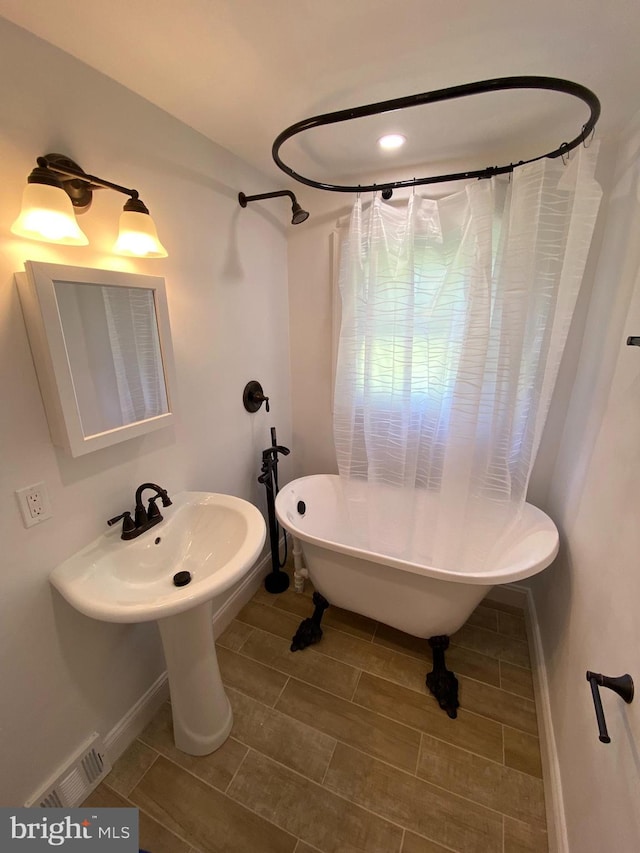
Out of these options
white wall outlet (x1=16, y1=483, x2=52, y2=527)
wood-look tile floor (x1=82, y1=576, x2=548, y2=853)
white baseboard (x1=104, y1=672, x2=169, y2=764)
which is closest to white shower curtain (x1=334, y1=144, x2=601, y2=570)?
wood-look tile floor (x1=82, y1=576, x2=548, y2=853)

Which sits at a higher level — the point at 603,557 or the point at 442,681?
the point at 603,557

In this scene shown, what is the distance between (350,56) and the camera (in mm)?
929

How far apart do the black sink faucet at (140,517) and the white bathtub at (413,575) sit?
546mm

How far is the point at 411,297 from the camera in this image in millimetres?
1546

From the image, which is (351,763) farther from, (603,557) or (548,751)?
(603,557)

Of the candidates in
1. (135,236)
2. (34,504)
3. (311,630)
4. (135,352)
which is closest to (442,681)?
(311,630)

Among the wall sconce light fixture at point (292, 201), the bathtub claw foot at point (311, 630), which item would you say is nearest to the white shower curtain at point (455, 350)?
the wall sconce light fixture at point (292, 201)

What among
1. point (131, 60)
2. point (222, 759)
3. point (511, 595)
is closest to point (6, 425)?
point (131, 60)

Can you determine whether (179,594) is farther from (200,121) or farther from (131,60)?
(200,121)

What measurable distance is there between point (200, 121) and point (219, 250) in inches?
17.2

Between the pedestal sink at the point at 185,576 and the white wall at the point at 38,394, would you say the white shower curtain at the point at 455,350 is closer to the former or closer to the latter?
the white wall at the point at 38,394

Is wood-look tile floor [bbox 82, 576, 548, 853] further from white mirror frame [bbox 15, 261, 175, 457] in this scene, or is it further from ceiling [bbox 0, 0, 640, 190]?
ceiling [bbox 0, 0, 640, 190]

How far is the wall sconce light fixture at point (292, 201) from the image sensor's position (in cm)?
139

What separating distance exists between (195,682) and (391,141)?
2.27 meters
